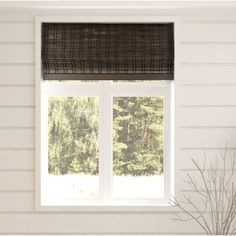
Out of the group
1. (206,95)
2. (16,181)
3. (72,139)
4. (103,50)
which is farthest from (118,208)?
(103,50)

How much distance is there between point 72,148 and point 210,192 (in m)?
1.09

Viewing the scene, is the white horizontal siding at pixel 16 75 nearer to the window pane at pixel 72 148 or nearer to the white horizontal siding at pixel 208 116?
the window pane at pixel 72 148

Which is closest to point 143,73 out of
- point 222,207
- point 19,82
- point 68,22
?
point 68,22

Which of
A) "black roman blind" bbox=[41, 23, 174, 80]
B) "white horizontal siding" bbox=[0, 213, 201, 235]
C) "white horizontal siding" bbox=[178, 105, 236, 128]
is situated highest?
"black roman blind" bbox=[41, 23, 174, 80]

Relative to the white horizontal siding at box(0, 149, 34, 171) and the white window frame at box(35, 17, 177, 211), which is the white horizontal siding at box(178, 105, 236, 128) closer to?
the white window frame at box(35, 17, 177, 211)

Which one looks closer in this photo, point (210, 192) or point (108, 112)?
point (210, 192)

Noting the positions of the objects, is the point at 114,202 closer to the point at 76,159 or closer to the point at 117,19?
the point at 76,159

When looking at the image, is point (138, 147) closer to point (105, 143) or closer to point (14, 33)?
point (105, 143)

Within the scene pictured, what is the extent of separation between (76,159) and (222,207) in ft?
3.76

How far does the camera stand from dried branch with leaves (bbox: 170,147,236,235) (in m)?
3.44

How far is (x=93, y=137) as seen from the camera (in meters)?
3.64

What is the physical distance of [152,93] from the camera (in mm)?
3621

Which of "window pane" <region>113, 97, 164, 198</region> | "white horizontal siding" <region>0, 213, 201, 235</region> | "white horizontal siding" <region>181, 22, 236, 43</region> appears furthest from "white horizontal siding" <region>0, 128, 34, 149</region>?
"white horizontal siding" <region>181, 22, 236, 43</region>

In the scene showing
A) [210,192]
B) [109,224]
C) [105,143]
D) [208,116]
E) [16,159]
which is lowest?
[109,224]
